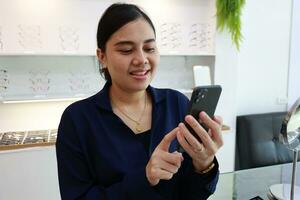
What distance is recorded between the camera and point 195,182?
0.83m

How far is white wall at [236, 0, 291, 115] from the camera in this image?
2.75 meters

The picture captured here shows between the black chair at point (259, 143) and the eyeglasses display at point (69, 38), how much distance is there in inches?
58.8

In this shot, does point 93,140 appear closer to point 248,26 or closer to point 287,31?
point 248,26

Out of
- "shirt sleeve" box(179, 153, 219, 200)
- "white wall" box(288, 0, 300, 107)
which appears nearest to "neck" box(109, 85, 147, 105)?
"shirt sleeve" box(179, 153, 219, 200)

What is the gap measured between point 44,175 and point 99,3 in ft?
4.37

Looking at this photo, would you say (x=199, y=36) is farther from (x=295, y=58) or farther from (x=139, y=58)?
(x=139, y=58)

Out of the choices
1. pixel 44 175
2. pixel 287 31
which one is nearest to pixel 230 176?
pixel 44 175

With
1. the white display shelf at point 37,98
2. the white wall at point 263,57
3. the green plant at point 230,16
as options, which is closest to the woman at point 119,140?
the white display shelf at point 37,98

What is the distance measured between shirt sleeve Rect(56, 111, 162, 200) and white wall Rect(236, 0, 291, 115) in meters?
2.23

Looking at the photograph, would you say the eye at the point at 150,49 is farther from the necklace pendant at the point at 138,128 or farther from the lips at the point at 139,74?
the necklace pendant at the point at 138,128

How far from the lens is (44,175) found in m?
2.05

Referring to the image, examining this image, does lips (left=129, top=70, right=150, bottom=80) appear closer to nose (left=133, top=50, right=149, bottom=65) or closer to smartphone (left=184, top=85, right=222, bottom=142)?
nose (left=133, top=50, right=149, bottom=65)

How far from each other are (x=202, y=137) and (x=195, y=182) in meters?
0.21

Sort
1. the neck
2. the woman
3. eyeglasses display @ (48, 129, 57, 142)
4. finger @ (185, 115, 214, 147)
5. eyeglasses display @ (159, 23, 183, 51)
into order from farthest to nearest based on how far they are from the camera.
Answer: eyeglasses display @ (159, 23, 183, 51) < eyeglasses display @ (48, 129, 57, 142) < the neck < the woman < finger @ (185, 115, 214, 147)
